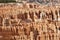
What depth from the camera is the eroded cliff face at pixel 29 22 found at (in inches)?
54.1

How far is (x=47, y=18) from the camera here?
62.1 inches

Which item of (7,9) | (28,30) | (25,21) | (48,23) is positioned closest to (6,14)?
(7,9)

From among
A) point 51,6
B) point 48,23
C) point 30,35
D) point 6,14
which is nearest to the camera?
point 30,35

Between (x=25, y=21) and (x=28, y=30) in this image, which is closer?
(x=28, y=30)

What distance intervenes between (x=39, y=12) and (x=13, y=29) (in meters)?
0.38

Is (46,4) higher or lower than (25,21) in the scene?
higher

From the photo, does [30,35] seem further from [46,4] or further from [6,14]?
[46,4]

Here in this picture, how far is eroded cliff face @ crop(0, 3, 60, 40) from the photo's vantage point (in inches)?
54.1

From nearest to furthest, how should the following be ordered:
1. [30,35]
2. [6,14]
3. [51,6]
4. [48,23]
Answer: [30,35] → [48,23] → [6,14] → [51,6]

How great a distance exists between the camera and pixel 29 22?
1.51 m

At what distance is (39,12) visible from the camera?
165cm

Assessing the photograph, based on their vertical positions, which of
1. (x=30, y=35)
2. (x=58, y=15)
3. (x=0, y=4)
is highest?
(x=0, y=4)

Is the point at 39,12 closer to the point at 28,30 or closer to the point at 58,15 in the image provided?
the point at 58,15

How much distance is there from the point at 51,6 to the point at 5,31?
627 mm
